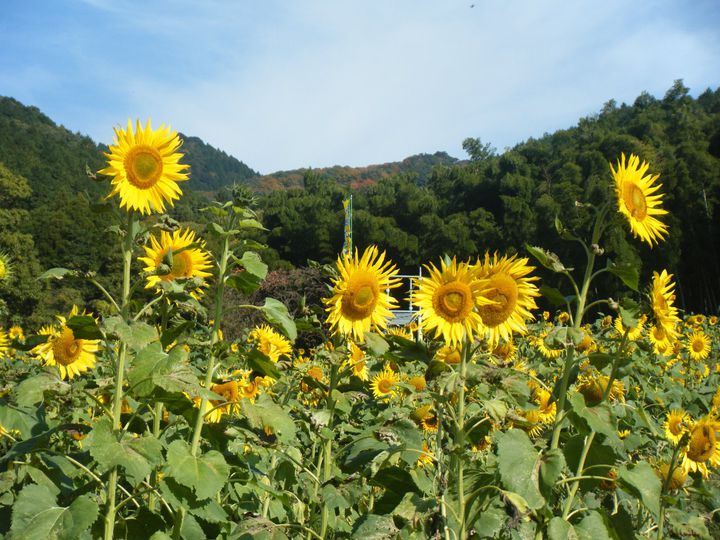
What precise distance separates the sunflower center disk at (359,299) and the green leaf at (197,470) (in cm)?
92

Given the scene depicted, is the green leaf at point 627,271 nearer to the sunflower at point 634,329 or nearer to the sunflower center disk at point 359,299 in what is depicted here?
the sunflower at point 634,329

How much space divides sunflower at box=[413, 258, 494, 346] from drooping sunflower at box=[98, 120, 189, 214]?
1244 millimetres

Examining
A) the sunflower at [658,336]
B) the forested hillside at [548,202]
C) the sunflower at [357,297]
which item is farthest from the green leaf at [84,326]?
the forested hillside at [548,202]

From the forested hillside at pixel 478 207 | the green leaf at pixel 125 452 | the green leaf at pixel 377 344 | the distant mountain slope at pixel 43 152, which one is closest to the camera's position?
the green leaf at pixel 125 452

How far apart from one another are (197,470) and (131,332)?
1.69ft

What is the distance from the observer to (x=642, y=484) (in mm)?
2021

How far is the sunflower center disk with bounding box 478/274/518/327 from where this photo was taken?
8.16ft

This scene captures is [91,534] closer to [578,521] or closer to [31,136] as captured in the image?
[578,521]

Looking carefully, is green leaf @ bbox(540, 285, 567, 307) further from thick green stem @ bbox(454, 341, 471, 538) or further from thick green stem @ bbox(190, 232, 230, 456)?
thick green stem @ bbox(190, 232, 230, 456)

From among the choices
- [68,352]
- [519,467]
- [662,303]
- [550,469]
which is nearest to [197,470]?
[519,467]

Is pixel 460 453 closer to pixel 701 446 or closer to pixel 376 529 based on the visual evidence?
pixel 376 529

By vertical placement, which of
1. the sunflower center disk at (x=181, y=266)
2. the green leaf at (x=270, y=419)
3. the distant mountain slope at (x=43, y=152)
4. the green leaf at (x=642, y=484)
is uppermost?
the distant mountain slope at (x=43, y=152)

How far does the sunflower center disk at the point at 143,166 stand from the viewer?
269 centimetres

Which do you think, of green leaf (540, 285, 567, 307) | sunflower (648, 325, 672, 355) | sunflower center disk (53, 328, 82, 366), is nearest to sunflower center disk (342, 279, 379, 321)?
green leaf (540, 285, 567, 307)
